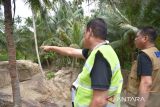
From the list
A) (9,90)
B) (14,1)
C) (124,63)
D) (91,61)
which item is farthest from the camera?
(124,63)

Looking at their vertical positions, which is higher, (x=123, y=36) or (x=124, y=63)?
(x=123, y=36)

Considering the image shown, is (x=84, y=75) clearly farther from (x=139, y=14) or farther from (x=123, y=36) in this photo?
(x=123, y=36)

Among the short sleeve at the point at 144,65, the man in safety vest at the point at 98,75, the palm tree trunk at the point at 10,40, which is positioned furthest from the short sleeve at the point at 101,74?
the palm tree trunk at the point at 10,40

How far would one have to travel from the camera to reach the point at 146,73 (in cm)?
400

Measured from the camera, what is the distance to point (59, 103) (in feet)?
47.5

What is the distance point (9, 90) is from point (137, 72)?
1073 centimetres

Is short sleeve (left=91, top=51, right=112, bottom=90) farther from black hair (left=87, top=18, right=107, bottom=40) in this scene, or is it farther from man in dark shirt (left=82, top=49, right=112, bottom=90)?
black hair (left=87, top=18, right=107, bottom=40)

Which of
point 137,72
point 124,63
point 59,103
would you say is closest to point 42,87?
point 59,103

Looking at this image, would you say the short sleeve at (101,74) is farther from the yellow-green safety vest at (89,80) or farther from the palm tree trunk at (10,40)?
the palm tree trunk at (10,40)

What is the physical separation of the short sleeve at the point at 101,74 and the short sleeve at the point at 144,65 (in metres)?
1.13

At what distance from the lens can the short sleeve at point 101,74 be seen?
2.92 meters

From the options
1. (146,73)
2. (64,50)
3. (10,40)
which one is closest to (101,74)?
(64,50)

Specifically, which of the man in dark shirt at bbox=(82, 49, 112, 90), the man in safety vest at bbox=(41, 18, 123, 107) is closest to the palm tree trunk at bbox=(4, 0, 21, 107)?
the man in safety vest at bbox=(41, 18, 123, 107)

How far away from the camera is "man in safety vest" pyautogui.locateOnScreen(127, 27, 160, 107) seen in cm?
401
